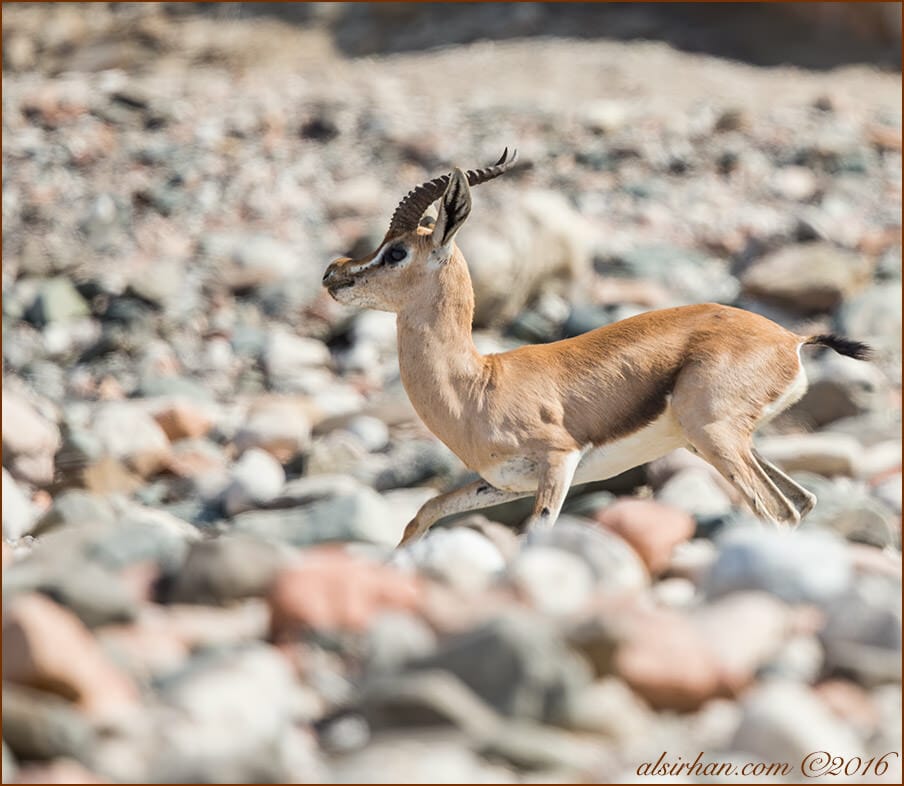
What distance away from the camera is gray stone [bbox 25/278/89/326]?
12891mm

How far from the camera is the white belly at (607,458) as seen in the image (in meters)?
5.59

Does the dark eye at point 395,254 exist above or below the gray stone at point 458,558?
above

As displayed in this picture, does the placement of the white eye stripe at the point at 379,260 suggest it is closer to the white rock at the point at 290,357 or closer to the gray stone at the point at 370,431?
the gray stone at the point at 370,431

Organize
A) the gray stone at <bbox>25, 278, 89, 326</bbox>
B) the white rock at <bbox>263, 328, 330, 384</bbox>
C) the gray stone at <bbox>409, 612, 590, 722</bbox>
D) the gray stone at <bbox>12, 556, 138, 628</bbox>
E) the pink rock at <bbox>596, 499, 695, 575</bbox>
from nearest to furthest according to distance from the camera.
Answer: the gray stone at <bbox>409, 612, 590, 722</bbox> < the gray stone at <bbox>12, 556, 138, 628</bbox> < the pink rock at <bbox>596, 499, 695, 575</bbox> < the white rock at <bbox>263, 328, 330, 384</bbox> < the gray stone at <bbox>25, 278, 89, 326</bbox>

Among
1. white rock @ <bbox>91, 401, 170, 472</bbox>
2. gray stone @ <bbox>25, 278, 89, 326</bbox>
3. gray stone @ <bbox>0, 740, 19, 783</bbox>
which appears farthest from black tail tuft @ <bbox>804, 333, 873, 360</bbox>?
gray stone @ <bbox>25, 278, 89, 326</bbox>

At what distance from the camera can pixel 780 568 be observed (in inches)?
162

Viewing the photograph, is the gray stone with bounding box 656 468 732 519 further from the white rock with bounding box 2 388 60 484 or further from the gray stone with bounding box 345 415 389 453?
the white rock with bounding box 2 388 60 484

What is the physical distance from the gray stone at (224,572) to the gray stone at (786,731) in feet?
5.09

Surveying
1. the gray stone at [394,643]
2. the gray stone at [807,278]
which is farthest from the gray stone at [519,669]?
the gray stone at [807,278]

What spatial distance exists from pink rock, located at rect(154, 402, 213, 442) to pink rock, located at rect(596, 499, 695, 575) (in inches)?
203

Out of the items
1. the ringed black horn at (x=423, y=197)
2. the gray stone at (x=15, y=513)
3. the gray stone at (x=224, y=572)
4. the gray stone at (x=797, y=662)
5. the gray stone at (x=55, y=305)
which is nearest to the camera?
the gray stone at (x=797, y=662)

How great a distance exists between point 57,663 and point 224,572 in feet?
2.74

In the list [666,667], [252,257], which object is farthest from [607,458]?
[252,257]

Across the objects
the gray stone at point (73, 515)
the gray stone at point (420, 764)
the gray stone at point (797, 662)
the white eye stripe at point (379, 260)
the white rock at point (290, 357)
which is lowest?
the white rock at point (290, 357)
